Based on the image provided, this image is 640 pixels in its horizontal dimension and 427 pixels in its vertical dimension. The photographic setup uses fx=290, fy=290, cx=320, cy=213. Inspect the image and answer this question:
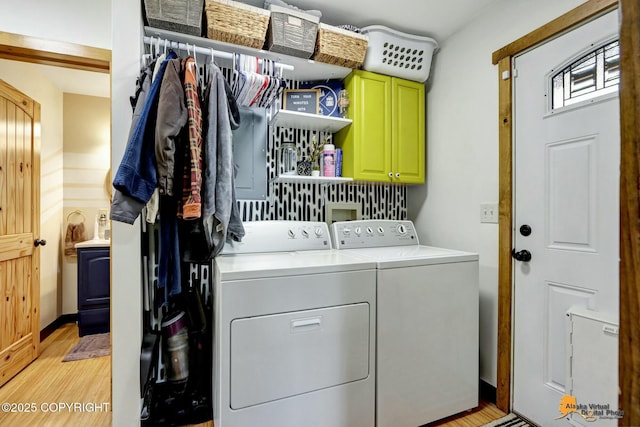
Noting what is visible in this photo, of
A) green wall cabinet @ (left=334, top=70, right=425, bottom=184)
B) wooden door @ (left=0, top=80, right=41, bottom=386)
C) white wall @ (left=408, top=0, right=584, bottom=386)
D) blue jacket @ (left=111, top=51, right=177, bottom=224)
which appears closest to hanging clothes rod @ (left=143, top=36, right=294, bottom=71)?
blue jacket @ (left=111, top=51, right=177, bottom=224)

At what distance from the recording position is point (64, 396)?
1.90m

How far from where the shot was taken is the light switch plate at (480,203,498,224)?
1819 mm

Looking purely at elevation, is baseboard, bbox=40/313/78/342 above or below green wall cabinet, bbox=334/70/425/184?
below

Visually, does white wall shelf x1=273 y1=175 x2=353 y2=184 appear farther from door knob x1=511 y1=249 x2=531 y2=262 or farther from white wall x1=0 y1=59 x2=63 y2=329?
white wall x1=0 y1=59 x2=63 y2=329

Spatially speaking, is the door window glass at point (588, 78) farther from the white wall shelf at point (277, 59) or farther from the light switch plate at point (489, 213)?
the white wall shelf at point (277, 59)

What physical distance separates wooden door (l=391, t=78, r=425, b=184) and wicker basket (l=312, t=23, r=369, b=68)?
0.36 meters

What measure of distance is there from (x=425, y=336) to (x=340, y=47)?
1808 millimetres

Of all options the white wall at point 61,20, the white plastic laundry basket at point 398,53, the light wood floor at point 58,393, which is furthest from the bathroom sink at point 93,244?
the white plastic laundry basket at point 398,53

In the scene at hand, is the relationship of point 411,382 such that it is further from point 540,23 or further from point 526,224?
point 540,23

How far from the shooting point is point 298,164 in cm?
206

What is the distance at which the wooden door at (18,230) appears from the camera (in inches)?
78.6

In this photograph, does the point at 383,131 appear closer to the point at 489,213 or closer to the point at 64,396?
the point at 489,213

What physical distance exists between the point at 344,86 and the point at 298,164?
69 centimetres

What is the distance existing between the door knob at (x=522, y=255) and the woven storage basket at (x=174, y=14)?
2193mm
